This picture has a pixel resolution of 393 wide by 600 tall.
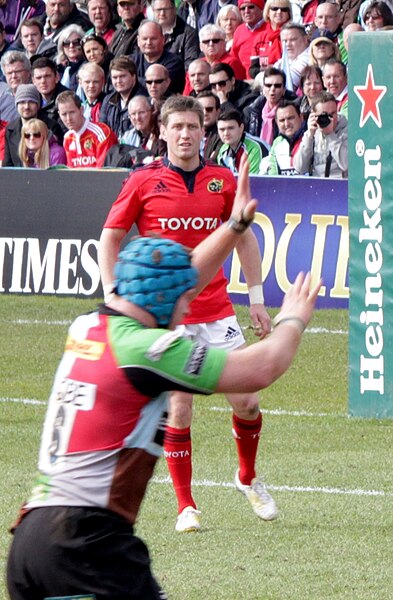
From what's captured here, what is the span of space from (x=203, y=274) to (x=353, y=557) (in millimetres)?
2409

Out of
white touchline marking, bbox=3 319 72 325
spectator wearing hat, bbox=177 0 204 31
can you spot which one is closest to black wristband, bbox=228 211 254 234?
white touchline marking, bbox=3 319 72 325

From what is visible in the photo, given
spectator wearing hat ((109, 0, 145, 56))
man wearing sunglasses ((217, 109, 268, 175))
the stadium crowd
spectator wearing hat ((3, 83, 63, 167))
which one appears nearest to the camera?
man wearing sunglasses ((217, 109, 268, 175))

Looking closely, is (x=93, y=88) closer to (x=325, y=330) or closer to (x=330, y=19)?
(x=330, y=19)

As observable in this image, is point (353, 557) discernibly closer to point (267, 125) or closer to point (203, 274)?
point (203, 274)

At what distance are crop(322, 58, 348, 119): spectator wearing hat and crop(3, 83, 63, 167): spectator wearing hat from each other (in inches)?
138

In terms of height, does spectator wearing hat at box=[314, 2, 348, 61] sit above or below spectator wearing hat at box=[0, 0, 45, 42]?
above

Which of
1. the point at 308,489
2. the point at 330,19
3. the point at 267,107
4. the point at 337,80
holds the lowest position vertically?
the point at 308,489

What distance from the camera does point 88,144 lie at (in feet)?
55.9

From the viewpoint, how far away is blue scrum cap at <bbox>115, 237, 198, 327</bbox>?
13.6 feet

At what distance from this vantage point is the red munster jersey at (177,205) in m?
7.88

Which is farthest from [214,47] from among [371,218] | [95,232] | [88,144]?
[371,218]

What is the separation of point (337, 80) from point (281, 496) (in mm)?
8329

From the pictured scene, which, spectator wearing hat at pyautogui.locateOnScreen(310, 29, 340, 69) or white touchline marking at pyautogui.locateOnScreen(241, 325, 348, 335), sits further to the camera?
spectator wearing hat at pyautogui.locateOnScreen(310, 29, 340, 69)

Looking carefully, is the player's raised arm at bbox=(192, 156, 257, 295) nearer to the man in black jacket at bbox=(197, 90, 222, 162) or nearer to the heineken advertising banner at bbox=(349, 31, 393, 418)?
the heineken advertising banner at bbox=(349, 31, 393, 418)
